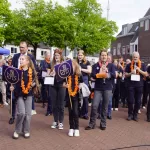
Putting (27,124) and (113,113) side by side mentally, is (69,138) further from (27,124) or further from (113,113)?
(113,113)

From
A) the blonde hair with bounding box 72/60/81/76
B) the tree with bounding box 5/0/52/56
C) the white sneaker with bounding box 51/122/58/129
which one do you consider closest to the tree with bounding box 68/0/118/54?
the tree with bounding box 5/0/52/56

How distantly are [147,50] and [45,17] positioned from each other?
1972cm

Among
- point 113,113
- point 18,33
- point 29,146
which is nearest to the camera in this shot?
point 29,146

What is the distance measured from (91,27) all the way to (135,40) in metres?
16.1

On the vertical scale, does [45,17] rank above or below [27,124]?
above

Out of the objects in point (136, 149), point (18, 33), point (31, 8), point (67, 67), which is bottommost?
point (136, 149)

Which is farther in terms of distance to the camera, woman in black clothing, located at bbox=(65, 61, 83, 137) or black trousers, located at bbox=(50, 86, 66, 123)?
black trousers, located at bbox=(50, 86, 66, 123)

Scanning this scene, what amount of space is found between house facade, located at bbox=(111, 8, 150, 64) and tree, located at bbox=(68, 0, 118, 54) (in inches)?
365

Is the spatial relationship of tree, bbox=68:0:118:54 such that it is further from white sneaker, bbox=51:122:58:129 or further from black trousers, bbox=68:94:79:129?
black trousers, bbox=68:94:79:129

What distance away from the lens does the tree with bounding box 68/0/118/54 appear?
36.1 m

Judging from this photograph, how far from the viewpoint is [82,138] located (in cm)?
634

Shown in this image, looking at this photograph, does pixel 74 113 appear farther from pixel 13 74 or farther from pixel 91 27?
pixel 91 27

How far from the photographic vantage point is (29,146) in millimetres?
5703

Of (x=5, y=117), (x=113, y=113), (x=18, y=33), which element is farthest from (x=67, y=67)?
(x=18, y=33)
